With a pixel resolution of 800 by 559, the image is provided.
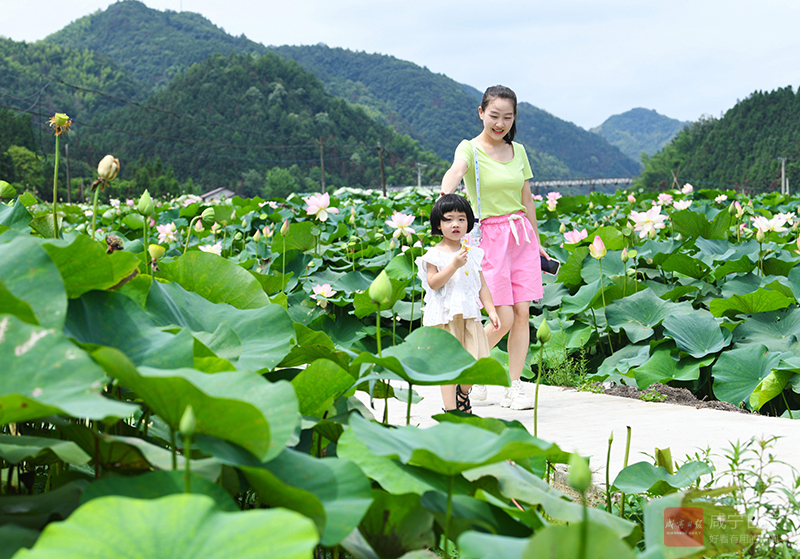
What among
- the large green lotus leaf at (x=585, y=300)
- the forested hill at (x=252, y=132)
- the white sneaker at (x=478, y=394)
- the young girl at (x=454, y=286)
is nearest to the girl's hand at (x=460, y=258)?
the young girl at (x=454, y=286)

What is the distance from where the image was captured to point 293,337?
1.09 m

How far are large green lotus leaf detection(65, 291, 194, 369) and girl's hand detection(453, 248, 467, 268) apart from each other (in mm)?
1584

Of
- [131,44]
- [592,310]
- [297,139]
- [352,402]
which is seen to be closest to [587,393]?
[592,310]

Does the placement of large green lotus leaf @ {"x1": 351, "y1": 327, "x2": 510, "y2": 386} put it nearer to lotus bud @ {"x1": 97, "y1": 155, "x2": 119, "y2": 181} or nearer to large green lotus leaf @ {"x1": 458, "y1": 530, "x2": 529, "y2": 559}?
large green lotus leaf @ {"x1": 458, "y1": 530, "x2": 529, "y2": 559}

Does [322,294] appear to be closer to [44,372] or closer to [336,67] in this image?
[44,372]

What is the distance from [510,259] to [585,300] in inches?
46.9

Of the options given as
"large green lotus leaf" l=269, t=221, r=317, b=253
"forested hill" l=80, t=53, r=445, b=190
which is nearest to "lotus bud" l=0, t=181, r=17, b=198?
"large green lotus leaf" l=269, t=221, r=317, b=253

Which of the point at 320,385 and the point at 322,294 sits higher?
the point at 320,385

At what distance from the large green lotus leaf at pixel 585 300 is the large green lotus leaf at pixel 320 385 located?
3072mm

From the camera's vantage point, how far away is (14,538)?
1.96ft

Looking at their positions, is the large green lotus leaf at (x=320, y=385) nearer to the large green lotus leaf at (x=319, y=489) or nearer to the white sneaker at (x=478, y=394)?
the large green lotus leaf at (x=319, y=489)

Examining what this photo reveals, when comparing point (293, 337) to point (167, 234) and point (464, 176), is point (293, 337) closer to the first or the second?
point (464, 176)

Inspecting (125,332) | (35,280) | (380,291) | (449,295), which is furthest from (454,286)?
(35,280)

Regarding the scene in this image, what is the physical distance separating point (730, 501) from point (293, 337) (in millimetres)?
948
